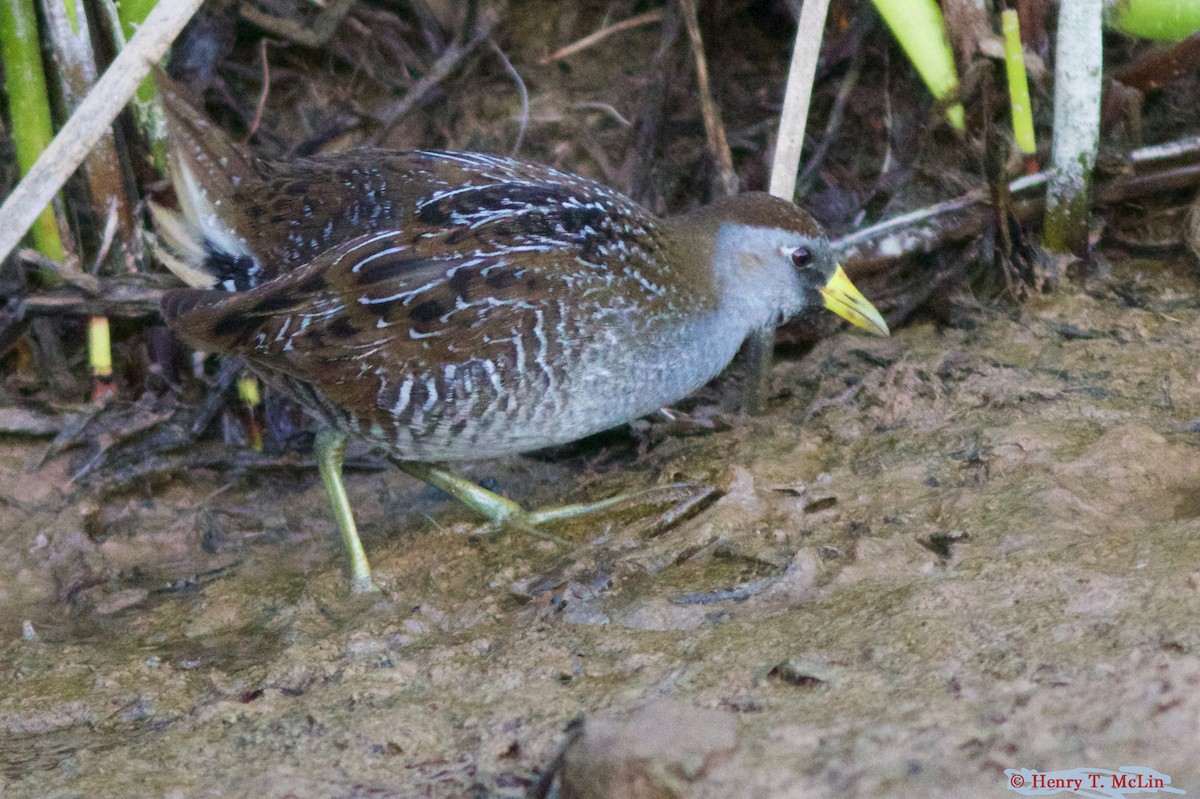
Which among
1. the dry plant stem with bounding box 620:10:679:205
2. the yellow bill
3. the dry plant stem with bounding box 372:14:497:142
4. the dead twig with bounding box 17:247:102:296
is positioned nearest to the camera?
the yellow bill

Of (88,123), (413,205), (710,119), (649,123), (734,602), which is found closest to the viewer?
(734,602)

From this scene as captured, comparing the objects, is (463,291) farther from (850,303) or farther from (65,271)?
(65,271)

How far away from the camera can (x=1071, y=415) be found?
121 inches

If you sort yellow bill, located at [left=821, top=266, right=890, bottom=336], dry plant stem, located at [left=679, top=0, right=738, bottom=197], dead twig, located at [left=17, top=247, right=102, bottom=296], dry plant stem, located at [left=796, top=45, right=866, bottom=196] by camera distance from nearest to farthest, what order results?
yellow bill, located at [left=821, top=266, right=890, bottom=336]
dead twig, located at [left=17, top=247, right=102, bottom=296]
dry plant stem, located at [left=679, top=0, right=738, bottom=197]
dry plant stem, located at [left=796, top=45, right=866, bottom=196]

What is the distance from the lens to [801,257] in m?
3.35

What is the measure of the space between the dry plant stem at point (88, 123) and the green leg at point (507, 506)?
132 cm

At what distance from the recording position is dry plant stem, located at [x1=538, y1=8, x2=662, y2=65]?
470 cm

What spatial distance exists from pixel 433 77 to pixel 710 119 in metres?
1.15

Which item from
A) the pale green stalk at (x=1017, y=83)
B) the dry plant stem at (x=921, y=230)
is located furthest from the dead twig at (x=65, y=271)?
the pale green stalk at (x=1017, y=83)

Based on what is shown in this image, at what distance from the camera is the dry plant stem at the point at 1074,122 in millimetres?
3395

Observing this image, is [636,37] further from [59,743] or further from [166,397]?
[59,743]

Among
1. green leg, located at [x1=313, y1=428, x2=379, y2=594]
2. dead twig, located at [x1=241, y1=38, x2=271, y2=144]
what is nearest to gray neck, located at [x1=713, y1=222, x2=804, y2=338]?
green leg, located at [x1=313, y1=428, x2=379, y2=594]

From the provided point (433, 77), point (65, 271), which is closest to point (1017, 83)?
point (433, 77)

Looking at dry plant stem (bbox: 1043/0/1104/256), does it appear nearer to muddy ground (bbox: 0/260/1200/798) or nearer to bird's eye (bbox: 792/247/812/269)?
muddy ground (bbox: 0/260/1200/798)
